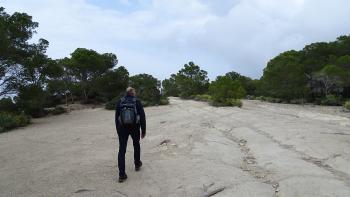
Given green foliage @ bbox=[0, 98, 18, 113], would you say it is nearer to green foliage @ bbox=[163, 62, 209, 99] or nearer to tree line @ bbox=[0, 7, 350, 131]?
tree line @ bbox=[0, 7, 350, 131]

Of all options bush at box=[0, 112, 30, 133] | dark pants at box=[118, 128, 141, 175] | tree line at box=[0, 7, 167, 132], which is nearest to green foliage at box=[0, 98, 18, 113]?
tree line at box=[0, 7, 167, 132]

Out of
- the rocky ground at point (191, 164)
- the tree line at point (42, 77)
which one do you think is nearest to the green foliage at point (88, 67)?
the tree line at point (42, 77)

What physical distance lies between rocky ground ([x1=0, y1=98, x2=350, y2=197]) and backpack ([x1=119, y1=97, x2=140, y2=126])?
1.09m

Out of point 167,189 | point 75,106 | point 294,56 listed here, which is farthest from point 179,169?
point 294,56

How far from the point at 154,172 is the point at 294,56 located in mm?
38415

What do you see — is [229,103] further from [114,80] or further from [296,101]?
[296,101]

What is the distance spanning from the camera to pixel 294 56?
4325cm

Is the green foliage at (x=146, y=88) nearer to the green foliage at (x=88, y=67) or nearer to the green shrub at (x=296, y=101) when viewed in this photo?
the green foliage at (x=88, y=67)

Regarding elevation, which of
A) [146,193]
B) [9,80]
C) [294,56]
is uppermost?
[294,56]

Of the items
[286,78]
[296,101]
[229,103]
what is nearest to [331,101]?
[296,101]

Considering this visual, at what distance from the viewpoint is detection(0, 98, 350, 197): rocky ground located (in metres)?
6.74

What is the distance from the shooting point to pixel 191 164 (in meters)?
8.47

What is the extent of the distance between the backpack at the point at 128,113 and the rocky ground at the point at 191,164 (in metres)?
1.09

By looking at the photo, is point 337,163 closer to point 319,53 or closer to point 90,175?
point 90,175
